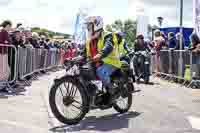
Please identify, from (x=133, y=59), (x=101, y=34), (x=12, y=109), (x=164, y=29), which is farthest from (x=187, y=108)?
(x=164, y=29)

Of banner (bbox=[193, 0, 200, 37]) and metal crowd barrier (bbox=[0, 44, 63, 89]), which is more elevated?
banner (bbox=[193, 0, 200, 37])

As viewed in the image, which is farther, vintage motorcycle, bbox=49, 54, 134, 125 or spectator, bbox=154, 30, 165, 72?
spectator, bbox=154, 30, 165, 72

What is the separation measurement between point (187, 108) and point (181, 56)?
688cm

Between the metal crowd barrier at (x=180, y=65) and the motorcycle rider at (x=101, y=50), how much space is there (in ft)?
24.1

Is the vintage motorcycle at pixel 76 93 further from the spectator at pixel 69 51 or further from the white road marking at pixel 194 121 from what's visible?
the spectator at pixel 69 51

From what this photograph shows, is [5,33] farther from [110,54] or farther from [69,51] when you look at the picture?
[69,51]

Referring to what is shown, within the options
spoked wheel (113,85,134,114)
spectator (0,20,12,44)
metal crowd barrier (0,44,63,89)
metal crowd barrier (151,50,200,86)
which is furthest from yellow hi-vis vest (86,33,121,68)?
metal crowd barrier (151,50,200,86)

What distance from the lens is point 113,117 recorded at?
33.7 ft

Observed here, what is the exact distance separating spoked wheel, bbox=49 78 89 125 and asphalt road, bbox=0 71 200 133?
15cm

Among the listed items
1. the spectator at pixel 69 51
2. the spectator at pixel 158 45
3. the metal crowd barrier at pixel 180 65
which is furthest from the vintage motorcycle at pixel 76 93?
the spectator at pixel 69 51

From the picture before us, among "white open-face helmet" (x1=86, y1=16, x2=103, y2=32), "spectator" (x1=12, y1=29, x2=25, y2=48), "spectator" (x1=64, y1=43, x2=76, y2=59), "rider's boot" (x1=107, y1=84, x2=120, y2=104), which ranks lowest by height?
"rider's boot" (x1=107, y1=84, x2=120, y2=104)

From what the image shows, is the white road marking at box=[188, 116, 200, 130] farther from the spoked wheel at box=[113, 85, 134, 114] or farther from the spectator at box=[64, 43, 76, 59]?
the spectator at box=[64, 43, 76, 59]

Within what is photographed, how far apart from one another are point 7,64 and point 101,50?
16.3ft

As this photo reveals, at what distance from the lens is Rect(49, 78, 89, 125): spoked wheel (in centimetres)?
914
